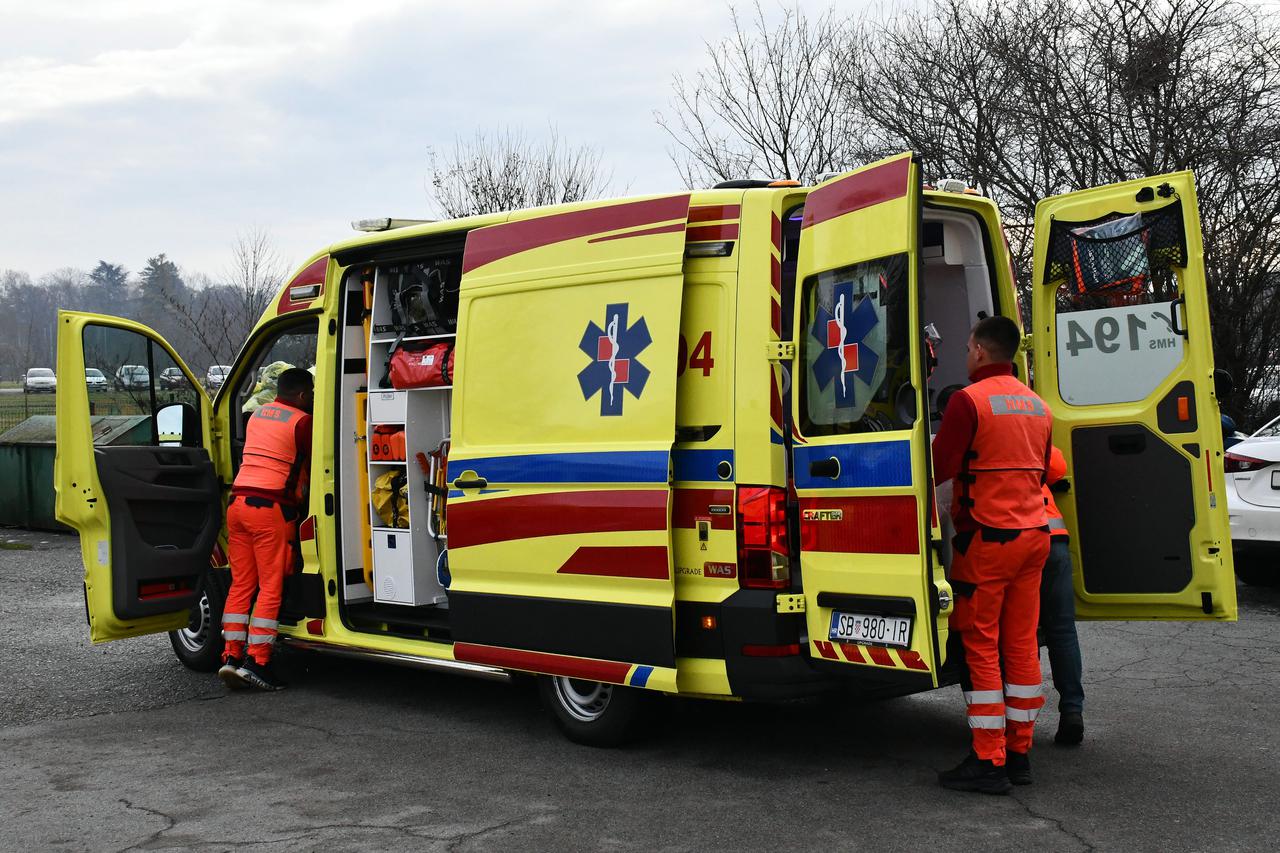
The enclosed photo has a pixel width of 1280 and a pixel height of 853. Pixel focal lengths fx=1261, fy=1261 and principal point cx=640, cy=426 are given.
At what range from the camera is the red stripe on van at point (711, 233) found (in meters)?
5.07

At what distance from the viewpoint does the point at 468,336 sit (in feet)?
19.4

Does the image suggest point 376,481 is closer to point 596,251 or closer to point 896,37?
point 596,251

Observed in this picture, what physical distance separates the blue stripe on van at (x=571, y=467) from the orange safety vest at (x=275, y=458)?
1.59m

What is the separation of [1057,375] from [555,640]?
2.49m

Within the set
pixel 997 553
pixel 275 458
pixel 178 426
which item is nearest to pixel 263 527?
pixel 275 458

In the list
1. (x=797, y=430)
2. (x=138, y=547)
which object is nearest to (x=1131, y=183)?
(x=797, y=430)

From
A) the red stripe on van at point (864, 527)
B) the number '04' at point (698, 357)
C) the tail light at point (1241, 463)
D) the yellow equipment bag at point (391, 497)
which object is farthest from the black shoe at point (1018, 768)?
the tail light at point (1241, 463)

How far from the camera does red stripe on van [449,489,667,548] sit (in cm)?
509

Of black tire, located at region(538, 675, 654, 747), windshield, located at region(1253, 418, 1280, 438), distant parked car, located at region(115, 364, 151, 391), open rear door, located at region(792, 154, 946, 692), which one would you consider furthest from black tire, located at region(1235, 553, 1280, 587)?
distant parked car, located at region(115, 364, 151, 391)

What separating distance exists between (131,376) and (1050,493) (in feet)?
16.6

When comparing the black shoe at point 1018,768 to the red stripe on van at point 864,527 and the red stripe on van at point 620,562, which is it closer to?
the red stripe on van at point 864,527

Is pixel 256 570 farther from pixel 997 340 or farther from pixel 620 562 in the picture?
pixel 997 340

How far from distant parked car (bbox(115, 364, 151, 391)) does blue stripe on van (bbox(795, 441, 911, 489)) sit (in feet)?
13.9

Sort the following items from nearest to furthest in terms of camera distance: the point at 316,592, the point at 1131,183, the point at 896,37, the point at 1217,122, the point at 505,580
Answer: the point at 1131,183 → the point at 505,580 → the point at 316,592 → the point at 1217,122 → the point at 896,37
